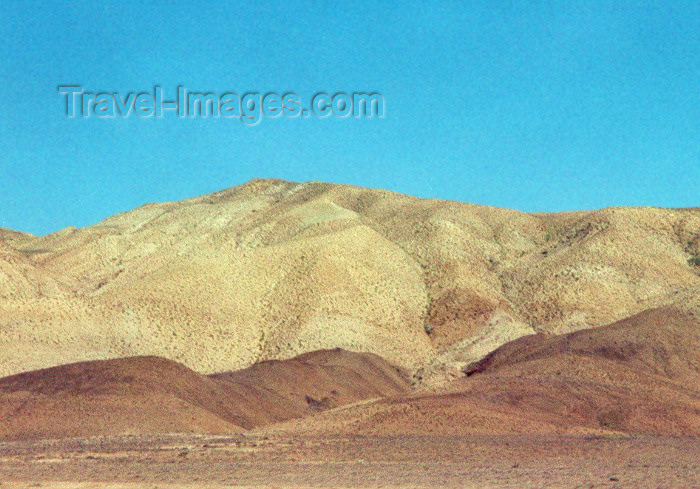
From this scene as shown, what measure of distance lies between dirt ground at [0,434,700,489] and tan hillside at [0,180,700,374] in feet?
72.3

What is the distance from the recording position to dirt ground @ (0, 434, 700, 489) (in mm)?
17109

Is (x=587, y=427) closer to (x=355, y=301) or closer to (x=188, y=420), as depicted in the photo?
(x=188, y=420)

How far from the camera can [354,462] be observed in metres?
20.1

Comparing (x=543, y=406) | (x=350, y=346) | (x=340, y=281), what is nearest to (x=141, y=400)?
(x=543, y=406)

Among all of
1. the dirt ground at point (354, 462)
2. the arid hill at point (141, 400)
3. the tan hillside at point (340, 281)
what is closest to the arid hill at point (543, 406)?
the dirt ground at point (354, 462)

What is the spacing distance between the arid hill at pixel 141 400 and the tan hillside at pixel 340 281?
1140cm

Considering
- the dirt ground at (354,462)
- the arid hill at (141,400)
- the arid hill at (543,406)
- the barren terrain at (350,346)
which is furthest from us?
the arid hill at (141,400)

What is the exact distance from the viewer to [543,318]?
58750mm

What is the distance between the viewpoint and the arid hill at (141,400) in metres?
27.3

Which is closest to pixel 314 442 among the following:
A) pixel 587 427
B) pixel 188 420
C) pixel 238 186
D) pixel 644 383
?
pixel 188 420

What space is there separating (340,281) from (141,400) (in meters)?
31.8

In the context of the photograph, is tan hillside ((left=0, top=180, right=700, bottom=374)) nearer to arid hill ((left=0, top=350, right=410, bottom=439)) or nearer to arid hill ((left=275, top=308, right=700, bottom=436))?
arid hill ((left=0, top=350, right=410, bottom=439))

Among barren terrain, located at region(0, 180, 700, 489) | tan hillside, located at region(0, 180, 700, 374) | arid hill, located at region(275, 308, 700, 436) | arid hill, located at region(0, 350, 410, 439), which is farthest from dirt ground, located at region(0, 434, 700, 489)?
tan hillside, located at region(0, 180, 700, 374)

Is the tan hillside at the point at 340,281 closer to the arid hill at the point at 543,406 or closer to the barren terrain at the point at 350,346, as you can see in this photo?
the barren terrain at the point at 350,346
